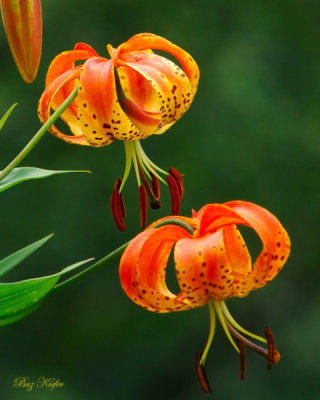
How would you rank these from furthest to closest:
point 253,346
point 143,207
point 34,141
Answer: point 143,207, point 253,346, point 34,141

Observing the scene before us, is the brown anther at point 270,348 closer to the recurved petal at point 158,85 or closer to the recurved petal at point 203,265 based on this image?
the recurved petal at point 203,265

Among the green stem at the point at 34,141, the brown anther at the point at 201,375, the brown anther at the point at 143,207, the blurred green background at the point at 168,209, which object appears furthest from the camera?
the blurred green background at the point at 168,209

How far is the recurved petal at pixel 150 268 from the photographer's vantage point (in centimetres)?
138

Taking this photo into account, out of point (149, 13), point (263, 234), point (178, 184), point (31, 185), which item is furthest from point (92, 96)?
point (149, 13)

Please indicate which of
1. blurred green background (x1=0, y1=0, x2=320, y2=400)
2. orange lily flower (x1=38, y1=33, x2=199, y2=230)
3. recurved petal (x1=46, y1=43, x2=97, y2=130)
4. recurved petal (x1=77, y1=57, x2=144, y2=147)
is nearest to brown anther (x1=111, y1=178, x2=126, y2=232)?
orange lily flower (x1=38, y1=33, x2=199, y2=230)

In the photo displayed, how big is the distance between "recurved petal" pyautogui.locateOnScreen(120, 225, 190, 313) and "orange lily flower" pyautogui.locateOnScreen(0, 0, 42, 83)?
0.29m

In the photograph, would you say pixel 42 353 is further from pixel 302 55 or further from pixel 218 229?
pixel 218 229

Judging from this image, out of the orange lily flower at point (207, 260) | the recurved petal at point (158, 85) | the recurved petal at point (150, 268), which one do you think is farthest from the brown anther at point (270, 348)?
the recurved petal at point (158, 85)

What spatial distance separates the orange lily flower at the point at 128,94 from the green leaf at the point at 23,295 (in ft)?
0.51

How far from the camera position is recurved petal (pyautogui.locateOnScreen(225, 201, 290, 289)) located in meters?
1.38

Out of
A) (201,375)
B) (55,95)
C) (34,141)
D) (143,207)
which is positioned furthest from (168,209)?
(34,141)

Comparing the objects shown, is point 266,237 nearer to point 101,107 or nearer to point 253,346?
point 253,346

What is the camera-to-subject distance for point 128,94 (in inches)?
65.4

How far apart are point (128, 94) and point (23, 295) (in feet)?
1.29
